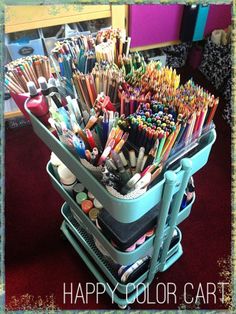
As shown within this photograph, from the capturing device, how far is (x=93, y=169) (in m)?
0.70

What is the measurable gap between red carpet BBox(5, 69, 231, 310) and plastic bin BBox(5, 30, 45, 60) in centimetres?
43

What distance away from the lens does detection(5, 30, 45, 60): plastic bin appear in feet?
4.69

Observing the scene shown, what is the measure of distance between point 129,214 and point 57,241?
69 centimetres

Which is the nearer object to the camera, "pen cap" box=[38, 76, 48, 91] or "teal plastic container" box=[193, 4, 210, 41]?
"pen cap" box=[38, 76, 48, 91]

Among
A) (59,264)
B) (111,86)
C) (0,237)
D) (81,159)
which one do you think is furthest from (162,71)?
(59,264)

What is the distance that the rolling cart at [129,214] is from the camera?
2.28 ft

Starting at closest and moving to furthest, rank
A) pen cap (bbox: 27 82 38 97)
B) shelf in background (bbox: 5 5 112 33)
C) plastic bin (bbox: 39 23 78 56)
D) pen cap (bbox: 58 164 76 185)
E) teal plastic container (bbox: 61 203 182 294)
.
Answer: pen cap (bbox: 27 82 38 97) < pen cap (bbox: 58 164 76 185) < teal plastic container (bbox: 61 203 182 294) < shelf in background (bbox: 5 5 112 33) < plastic bin (bbox: 39 23 78 56)

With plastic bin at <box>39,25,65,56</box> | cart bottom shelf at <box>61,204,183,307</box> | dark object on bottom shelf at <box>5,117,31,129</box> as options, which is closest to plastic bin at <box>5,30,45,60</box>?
plastic bin at <box>39,25,65,56</box>

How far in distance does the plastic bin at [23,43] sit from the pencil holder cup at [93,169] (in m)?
0.92

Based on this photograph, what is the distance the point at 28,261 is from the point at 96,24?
1054 mm

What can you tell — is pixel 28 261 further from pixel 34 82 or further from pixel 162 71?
pixel 162 71

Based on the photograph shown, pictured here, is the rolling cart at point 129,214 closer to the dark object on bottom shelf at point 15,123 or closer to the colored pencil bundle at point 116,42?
the colored pencil bundle at point 116,42

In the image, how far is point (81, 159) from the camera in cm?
71

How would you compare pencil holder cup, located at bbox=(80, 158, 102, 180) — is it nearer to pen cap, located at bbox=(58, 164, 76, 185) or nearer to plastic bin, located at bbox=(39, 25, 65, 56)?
pen cap, located at bbox=(58, 164, 76, 185)
